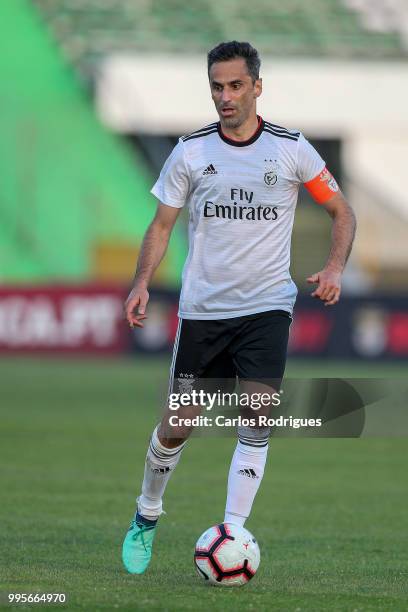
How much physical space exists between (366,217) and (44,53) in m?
8.00

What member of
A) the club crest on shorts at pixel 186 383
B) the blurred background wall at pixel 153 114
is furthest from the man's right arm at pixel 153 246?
the blurred background wall at pixel 153 114

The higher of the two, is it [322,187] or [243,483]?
[322,187]

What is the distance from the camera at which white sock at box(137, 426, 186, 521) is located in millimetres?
6324

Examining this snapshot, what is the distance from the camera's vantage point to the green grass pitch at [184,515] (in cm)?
570

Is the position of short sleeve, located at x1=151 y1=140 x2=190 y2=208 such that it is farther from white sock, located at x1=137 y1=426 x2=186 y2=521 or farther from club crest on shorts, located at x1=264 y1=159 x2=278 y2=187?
white sock, located at x1=137 y1=426 x2=186 y2=521

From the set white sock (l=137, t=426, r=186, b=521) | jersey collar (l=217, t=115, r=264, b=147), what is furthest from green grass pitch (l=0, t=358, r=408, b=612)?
jersey collar (l=217, t=115, r=264, b=147)

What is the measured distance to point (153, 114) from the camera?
3038 centimetres

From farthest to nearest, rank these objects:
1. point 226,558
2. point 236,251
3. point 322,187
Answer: point 322,187 < point 236,251 < point 226,558

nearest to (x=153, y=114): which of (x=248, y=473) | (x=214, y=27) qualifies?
(x=214, y=27)

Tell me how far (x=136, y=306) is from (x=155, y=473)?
0.82 metres

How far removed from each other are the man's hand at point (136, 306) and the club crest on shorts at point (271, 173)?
0.74 meters

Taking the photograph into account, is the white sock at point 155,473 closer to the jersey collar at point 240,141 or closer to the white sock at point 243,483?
the white sock at point 243,483

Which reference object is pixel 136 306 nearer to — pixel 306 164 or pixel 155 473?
pixel 155 473

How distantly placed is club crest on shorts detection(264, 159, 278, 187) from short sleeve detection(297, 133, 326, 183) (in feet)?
0.44
